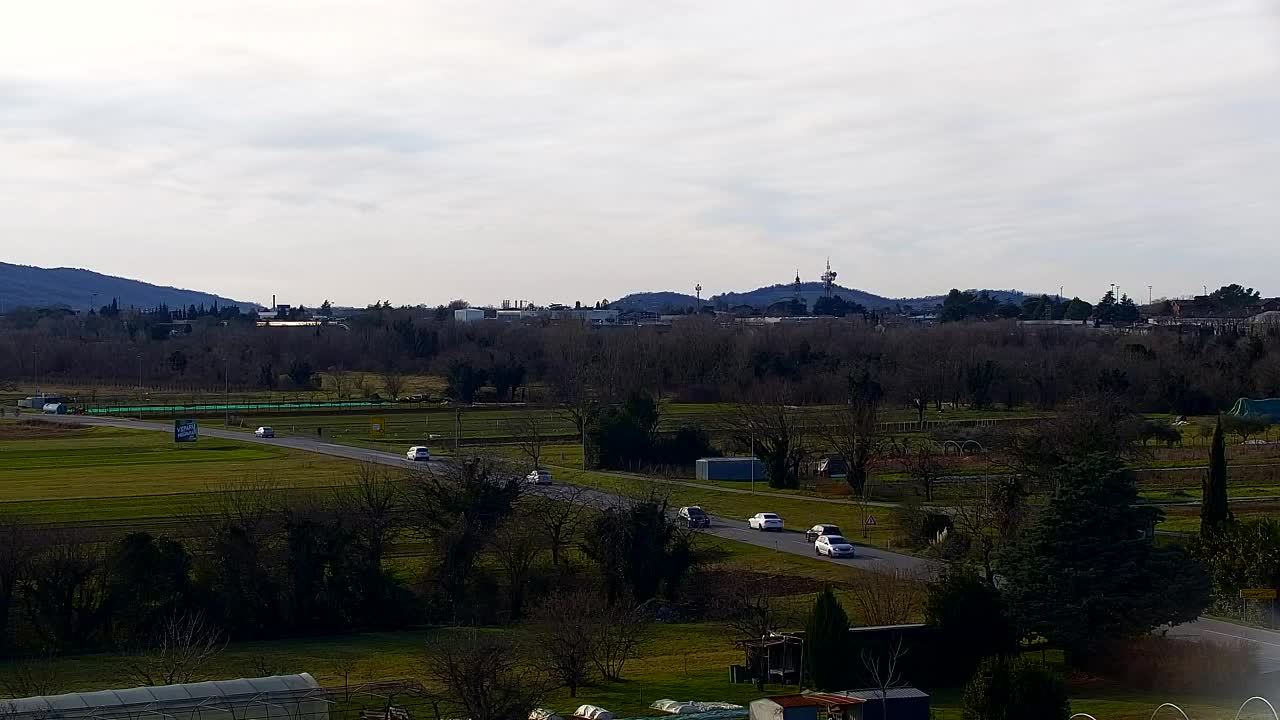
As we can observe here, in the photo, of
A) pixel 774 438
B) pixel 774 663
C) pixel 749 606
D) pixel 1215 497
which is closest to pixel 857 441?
pixel 774 438

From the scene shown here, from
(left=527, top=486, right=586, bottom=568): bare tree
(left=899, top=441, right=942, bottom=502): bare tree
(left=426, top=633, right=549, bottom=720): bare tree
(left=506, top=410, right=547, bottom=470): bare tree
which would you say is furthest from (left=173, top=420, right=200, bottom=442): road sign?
(left=426, top=633, right=549, bottom=720): bare tree

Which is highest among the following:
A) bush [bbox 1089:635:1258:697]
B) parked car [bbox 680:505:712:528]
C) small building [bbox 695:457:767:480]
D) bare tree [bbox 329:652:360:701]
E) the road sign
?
the road sign

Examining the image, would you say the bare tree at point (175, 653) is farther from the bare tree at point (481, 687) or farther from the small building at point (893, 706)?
the small building at point (893, 706)

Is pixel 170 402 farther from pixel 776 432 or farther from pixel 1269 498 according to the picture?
pixel 1269 498

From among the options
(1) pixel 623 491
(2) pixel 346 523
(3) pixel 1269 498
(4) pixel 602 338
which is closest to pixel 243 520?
(2) pixel 346 523

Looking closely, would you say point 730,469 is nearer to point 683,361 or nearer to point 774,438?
point 774,438

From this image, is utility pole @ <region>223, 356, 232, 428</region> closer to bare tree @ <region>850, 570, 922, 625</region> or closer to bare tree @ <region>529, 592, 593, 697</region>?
bare tree @ <region>850, 570, 922, 625</region>
